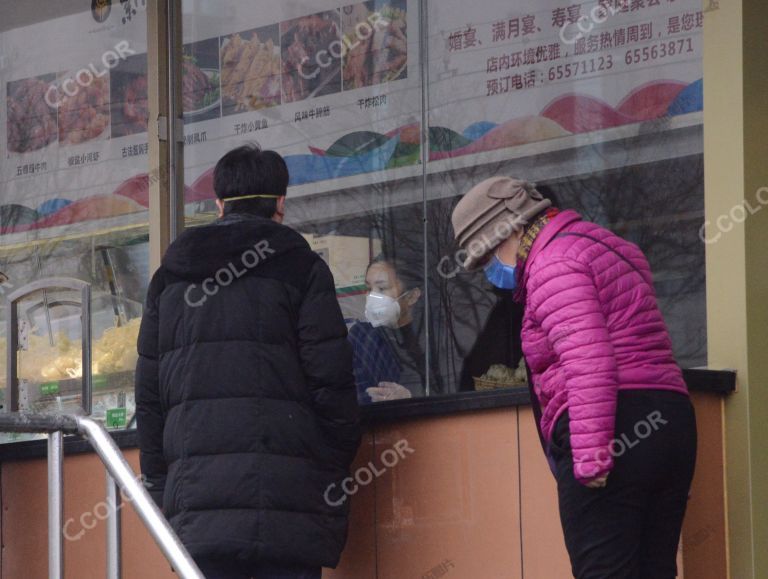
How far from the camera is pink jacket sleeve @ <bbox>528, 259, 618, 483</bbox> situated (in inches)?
149

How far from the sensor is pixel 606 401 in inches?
149

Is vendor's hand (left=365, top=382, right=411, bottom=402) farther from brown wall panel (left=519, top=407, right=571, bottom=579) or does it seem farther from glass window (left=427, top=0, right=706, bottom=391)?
brown wall panel (left=519, top=407, right=571, bottom=579)

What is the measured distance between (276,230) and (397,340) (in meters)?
2.32

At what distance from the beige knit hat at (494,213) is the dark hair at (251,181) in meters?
0.65

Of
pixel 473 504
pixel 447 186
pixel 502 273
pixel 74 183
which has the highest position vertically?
pixel 74 183

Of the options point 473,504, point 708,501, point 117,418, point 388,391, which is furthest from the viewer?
point 117,418

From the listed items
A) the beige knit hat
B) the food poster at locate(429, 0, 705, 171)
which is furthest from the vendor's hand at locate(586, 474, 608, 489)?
the food poster at locate(429, 0, 705, 171)

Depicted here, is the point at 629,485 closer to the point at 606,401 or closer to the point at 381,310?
the point at 606,401

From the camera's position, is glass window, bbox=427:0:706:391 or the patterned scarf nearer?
the patterned scarf

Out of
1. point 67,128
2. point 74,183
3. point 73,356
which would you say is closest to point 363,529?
point 73,356

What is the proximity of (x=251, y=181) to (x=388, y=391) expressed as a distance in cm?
198

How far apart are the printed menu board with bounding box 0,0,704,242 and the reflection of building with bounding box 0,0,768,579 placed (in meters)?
0.01

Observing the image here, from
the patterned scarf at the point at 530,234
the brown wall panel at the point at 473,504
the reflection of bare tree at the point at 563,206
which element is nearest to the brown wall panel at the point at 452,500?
the brown wall panel at the point at 473,504

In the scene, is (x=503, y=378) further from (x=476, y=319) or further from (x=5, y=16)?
(x=5, y=16)
